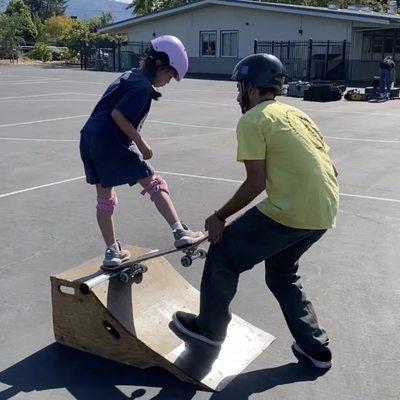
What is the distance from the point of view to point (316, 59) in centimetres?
3622

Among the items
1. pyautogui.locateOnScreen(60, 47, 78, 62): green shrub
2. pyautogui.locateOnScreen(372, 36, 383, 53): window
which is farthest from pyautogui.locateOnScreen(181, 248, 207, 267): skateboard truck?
pyautogui.locateOnScreen(60, 47, 78, 62): green shrub

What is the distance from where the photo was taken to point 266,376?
3523 mm

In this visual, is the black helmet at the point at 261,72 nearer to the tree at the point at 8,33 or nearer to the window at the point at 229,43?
the window at the point at 229,43

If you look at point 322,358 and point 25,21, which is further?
point 25,21

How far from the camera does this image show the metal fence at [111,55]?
46.4m

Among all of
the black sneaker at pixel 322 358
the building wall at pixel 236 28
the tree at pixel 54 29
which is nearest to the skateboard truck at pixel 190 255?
the black sneaker at pixel 322 358

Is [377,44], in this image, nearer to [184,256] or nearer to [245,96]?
[184,256]

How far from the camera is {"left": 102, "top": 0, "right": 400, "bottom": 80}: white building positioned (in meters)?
36.0

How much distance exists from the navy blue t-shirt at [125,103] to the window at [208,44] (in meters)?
39.6

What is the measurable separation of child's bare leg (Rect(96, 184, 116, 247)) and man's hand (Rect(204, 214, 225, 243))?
3.66 feet

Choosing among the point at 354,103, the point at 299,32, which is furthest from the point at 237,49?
the point at 354,103

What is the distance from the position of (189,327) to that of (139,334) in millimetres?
313

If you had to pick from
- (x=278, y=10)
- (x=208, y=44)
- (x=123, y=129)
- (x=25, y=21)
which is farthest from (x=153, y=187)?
(x=25, y=21)

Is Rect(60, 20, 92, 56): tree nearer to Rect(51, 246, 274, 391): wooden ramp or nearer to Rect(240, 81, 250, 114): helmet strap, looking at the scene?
Rect(51, 246, 274, 391): wooden ramp
